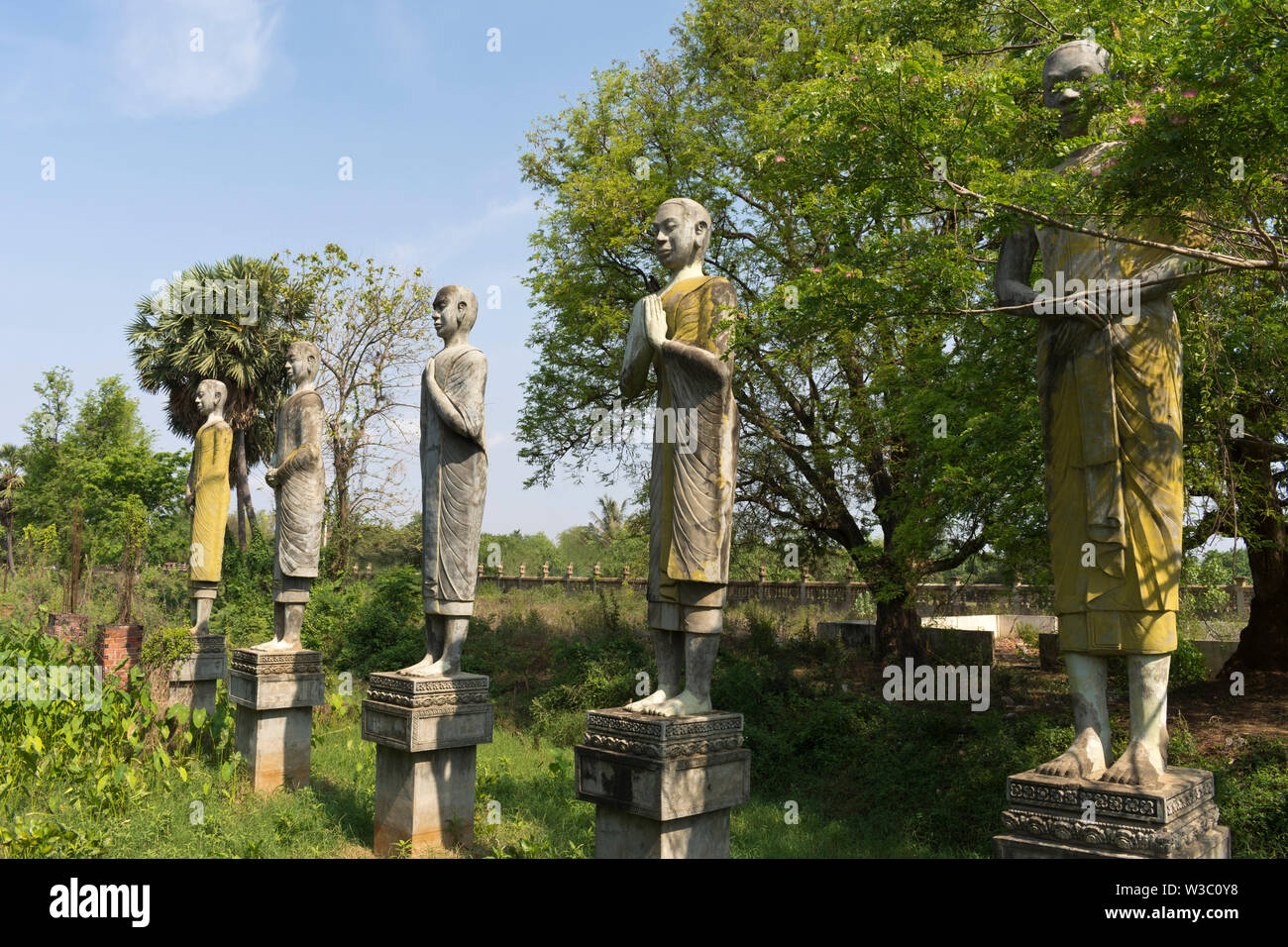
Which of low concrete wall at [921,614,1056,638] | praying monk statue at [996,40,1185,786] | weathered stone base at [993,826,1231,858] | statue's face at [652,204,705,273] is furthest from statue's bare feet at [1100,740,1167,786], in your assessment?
low concrete wall at [921,614,1056,638]

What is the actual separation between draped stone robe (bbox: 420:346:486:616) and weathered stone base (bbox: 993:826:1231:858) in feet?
12.9

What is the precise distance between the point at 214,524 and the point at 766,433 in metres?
7.63

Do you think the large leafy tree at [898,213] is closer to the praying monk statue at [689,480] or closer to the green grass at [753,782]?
the praying monk statue at [689,480]

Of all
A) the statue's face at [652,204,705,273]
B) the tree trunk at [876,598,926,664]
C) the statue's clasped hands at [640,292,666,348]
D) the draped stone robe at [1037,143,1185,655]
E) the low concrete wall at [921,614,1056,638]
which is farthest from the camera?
the low concrete wall at [921,614,1056,638]

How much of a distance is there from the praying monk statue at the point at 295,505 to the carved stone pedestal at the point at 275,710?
27cm

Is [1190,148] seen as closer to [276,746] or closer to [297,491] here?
[297,491]

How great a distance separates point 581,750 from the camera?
4.34 m

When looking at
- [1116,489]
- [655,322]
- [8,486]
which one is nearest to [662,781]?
[655,322]

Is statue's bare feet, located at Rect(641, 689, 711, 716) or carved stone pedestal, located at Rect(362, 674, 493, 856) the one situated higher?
statue's bare feet, located at Rect(641, 689, 711, 716)

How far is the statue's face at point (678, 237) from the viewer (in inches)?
185

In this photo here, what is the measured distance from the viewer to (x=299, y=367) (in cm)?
838

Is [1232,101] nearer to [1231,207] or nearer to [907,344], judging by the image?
[1231,207]

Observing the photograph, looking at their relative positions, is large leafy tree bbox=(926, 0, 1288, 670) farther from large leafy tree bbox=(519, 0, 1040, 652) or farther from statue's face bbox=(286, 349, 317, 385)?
statue's face bbox=(286, 349, 317, 385)

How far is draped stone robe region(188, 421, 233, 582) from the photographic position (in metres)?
9.89
